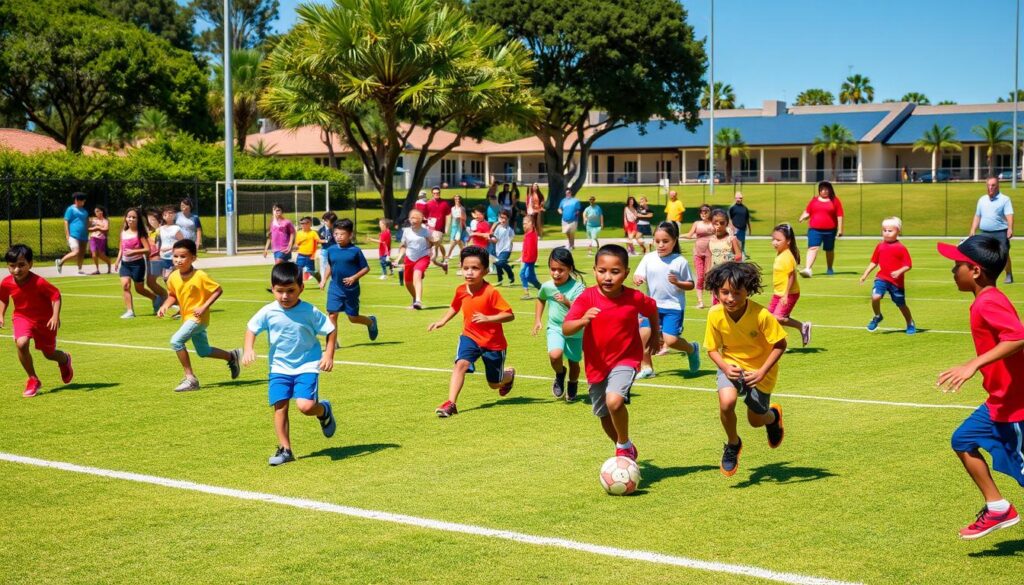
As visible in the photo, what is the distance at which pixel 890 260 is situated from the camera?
15.0 metres

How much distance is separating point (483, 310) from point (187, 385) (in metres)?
3.35

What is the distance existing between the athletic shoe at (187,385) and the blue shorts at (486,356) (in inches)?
120

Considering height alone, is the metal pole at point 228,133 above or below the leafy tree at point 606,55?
below

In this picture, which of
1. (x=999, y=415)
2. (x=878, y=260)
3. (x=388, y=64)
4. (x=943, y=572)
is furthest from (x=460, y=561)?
(x=388, y=64)

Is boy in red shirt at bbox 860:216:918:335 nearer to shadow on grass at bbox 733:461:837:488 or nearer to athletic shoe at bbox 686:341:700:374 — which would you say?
Result: athletic shoe at bbox 686:341:700:374

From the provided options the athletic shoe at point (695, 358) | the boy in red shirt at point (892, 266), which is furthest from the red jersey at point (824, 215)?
the athletic shoe at point (695, 358)

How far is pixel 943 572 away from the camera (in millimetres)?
5473

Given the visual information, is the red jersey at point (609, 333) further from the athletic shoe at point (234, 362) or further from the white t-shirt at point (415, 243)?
the white t-shirt at point (415, 243)

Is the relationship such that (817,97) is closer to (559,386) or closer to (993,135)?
(993,135)

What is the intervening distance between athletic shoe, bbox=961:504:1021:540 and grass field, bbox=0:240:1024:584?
0.12 metres

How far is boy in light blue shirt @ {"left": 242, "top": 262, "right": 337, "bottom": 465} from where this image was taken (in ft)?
26.5

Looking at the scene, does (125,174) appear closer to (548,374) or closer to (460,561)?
(548,374)

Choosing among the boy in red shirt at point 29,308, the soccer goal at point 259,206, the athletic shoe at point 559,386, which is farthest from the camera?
the soccer goal at point 259,206

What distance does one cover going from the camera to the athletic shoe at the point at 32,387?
1104 centimetres
